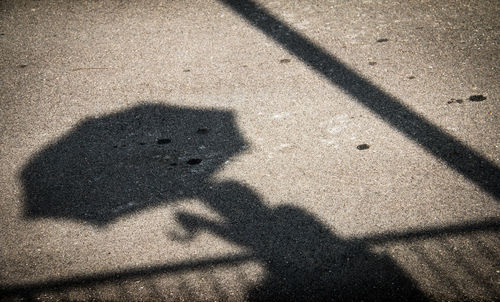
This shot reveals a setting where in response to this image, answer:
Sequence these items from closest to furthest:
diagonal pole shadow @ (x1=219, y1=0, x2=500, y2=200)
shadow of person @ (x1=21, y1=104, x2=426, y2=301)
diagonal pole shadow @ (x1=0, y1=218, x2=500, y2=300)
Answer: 1. shadow of person @ (x1=21, y1=104, x2=426, y2=301)
2. diagonal pole shadow @ (x1=0, y1=218, x2=500, y2=300)
3. diagonal pole shadow @ (x1=219, y1=0, x2=500, y2=200)

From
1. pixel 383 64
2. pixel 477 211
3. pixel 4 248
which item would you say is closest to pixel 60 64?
pixel 4 248

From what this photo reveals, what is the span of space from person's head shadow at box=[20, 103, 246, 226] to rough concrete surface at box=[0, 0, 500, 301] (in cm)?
2

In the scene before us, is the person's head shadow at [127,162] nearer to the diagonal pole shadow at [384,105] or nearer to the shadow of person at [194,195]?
the shadow of person at [194,195]

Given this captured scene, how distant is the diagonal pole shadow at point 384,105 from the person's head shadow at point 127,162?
1428mm

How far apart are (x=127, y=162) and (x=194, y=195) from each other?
2.76 ft

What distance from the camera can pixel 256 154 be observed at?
11.9 ft

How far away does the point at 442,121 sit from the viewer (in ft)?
12.3

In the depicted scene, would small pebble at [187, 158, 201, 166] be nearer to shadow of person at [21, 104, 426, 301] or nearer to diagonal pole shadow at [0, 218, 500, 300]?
shadow of person at [21, 104, 426, 301]

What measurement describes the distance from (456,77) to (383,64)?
2.61ft

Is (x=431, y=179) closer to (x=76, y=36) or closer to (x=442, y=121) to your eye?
(x=442, y=121)

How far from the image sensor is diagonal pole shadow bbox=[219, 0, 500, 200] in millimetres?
3303

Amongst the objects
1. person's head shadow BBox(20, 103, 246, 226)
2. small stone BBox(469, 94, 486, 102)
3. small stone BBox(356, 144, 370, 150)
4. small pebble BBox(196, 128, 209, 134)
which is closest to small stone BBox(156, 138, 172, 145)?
person's head shadow BBox(20, 103, 246, 226)

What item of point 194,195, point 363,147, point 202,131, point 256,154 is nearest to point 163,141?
point 202,131

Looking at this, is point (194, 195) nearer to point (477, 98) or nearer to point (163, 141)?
point (163, 141)
